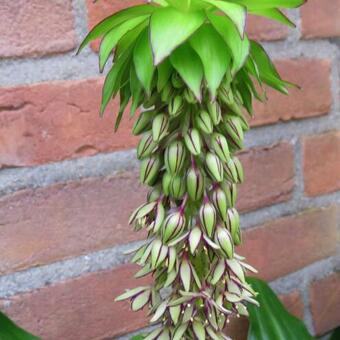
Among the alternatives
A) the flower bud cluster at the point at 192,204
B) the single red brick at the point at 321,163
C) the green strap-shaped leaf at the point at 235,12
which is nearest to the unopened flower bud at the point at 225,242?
the flower bud cluster at the point at 192,204

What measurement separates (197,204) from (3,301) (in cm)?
24

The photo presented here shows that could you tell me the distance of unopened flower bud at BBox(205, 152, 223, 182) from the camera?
1.03 ft

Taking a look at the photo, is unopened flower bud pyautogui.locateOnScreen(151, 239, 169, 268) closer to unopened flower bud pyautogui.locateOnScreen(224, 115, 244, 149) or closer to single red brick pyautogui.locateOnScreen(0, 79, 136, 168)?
unopened flower bud pyautogui.locateOnScreen(224, 115, 244, 149)

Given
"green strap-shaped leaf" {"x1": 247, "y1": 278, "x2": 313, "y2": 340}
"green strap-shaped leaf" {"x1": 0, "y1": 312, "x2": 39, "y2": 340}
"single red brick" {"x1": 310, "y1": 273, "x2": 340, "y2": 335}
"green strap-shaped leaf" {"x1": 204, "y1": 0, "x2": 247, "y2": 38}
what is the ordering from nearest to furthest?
"green strap-shaped leaf" {"x1": 204, "y1": 0, "x2": 247, "y2": 38}, "green strap-shaped leaf" {"x1": 0, "y1": 312, "x2": 39, "y2": 340}, "green strap-shaped leaf" {"x1": 247, "y1": 278, "x2": 313, "y2": 340}, "single red brick" {"x1": 310, "y1": 273, "x2": 340, "y2": 335}

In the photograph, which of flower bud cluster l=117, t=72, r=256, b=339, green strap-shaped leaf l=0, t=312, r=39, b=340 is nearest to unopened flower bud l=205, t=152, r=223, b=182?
flower bud cluster l=117, t=72, r=256, b=339

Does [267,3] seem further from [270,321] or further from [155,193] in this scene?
[270,321]

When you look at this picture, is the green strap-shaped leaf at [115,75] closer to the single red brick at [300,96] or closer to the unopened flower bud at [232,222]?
the unopened flower bud at [232,222]

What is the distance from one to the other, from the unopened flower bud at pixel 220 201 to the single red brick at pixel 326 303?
0.41 meters

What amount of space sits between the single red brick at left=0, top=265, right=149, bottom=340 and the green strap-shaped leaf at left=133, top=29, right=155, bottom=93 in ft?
0.90

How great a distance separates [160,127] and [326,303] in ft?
1.53

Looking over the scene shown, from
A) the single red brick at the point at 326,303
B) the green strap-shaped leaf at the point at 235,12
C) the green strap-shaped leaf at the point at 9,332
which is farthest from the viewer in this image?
the single red brick at the point at 326,303

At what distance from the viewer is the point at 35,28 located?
19.5 inches

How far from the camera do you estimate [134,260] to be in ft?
1.17

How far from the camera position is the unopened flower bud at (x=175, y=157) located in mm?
316
